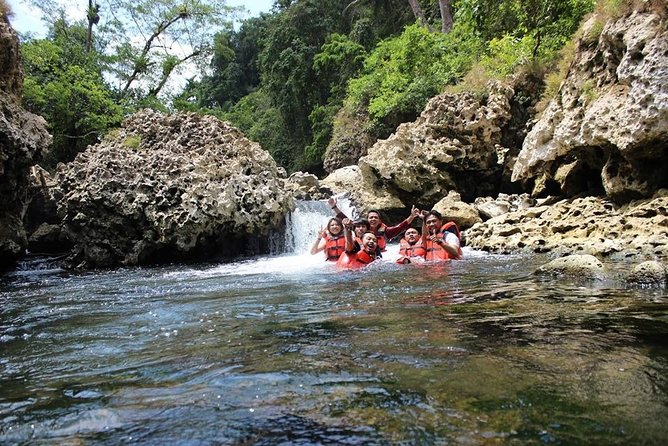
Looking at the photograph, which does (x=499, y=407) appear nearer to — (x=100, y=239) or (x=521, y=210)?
(x=521, y=210)

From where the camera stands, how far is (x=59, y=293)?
24.1ft

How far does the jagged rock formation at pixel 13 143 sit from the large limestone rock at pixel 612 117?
10512 mm

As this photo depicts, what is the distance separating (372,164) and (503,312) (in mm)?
11053

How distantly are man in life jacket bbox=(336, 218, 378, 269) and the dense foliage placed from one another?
337 inches

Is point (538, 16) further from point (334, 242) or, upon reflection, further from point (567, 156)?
point (334, 242)

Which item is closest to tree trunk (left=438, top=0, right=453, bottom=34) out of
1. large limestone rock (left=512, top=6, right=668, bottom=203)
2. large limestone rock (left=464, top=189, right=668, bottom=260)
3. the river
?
large limestone rock (left=512, top=6, right=668, bottom=203)

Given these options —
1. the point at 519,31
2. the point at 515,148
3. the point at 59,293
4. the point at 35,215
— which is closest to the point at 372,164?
the point at 515,148

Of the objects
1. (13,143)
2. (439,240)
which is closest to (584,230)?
(439,240)

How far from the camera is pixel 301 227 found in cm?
1409

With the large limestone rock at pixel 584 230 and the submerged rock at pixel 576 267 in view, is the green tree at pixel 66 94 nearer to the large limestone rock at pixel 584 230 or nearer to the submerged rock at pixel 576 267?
the large limestone rock at pixel 584 230

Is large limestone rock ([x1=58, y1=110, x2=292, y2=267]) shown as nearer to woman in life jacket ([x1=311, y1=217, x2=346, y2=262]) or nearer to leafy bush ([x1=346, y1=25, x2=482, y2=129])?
woman in life jacket ([x1=311, y1=217, x2=346, y2=262])

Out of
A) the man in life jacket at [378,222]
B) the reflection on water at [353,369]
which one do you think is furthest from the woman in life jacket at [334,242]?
the reflection on water at [353,369]

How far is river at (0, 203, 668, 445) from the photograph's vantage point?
2.03 meters

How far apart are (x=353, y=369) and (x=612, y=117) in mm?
8164
